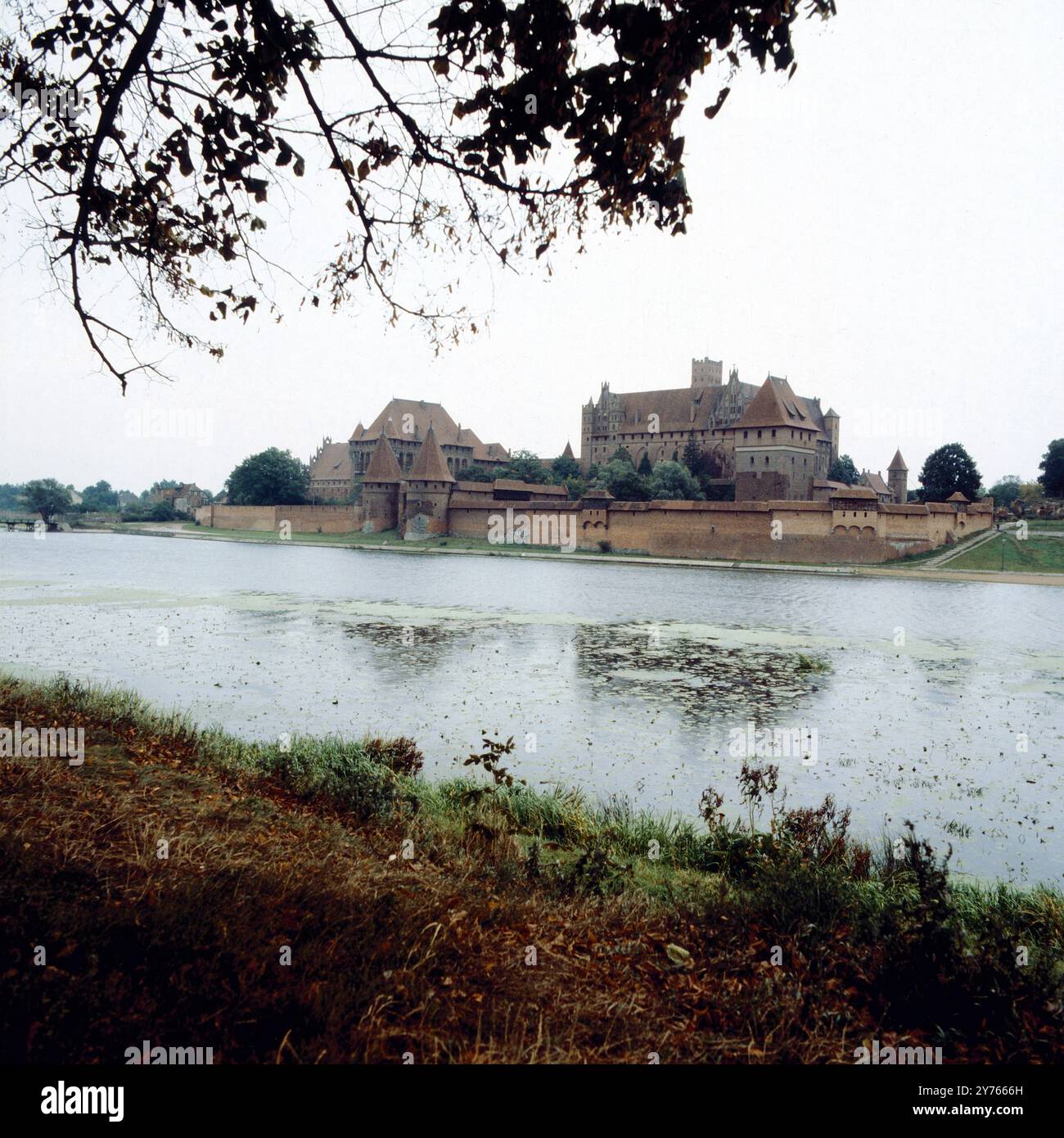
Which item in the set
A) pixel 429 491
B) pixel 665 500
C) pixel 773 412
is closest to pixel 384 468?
pixel 429 491

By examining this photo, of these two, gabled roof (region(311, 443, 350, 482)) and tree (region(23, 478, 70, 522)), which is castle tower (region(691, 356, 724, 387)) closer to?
gabled roof (region(311, 443, 350, 482))

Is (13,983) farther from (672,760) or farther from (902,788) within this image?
(902,788)

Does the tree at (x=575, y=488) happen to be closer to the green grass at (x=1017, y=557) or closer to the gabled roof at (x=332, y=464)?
the gabled roof at (x=332, y=464)

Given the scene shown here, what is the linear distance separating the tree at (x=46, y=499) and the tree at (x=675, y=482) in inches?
2498

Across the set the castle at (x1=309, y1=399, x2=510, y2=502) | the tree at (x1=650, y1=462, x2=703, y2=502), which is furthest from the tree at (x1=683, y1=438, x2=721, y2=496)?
the castle at (x1=309, y1=399, x2=510, y2=502)

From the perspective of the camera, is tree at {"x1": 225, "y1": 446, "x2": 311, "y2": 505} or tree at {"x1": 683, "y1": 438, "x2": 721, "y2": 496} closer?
tree at {"x1": 683, "y1": 438, "x2": 721, "y2": 496}

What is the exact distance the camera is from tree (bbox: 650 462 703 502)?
60.4 m

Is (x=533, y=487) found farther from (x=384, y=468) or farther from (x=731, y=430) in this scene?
(x=731, y=430)

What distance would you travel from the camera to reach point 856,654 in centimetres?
1576

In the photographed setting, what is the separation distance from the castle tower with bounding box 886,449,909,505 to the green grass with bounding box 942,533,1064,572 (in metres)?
35.5

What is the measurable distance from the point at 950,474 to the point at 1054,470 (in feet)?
21.3

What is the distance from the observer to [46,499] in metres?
85.4

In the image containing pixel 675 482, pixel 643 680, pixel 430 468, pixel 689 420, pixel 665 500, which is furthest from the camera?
pixel 689 420
